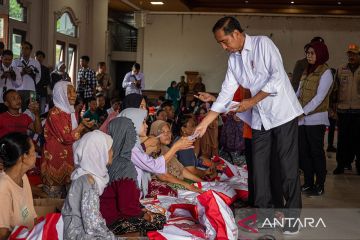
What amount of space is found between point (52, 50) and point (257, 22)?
8.62 meters

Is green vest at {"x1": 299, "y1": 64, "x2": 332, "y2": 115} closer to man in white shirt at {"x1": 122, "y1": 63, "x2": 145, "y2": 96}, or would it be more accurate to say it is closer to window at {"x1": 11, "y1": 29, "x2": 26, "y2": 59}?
window at {"x1": 11, "y1": 29, "x2": 26, "y2": 59}

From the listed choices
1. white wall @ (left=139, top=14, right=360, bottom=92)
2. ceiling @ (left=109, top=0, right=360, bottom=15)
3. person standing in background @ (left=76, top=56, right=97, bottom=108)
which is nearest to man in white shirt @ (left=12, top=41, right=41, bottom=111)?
person standing in background @ (left=76, top=56, right=97, bottom=108)

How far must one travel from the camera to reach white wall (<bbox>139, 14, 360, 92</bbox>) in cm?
1680

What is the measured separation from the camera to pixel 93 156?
2775 mm

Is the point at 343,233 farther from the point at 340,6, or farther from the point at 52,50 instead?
the point at 340,6

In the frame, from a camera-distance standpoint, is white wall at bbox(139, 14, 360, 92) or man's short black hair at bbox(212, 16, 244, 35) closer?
man's short black hair at bbox(212, 16, 244, 35)

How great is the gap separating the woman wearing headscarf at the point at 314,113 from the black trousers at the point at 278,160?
1269 mm

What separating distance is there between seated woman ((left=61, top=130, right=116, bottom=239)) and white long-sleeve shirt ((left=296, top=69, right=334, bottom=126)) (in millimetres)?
2420

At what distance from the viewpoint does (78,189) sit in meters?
2.71

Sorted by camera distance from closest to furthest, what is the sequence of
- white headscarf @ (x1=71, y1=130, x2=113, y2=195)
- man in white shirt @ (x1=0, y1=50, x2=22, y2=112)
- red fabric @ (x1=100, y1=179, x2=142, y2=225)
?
white headscarf @ (x1=71, y1=130, x2=113, y2=195) < red fabric @ (x1=100, y1=179, x2=142, y2=225) < man in white shirt @ (x1=0, y1=50, x2=22, y2=112)

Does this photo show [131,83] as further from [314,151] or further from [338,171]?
[314,151]

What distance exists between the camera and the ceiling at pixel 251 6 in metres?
15.2

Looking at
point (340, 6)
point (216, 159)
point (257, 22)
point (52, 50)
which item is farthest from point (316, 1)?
point (216, 159)

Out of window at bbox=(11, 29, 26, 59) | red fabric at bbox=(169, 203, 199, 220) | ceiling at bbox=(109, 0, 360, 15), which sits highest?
ceiling at bbox=(109, 0, 360, 15)
